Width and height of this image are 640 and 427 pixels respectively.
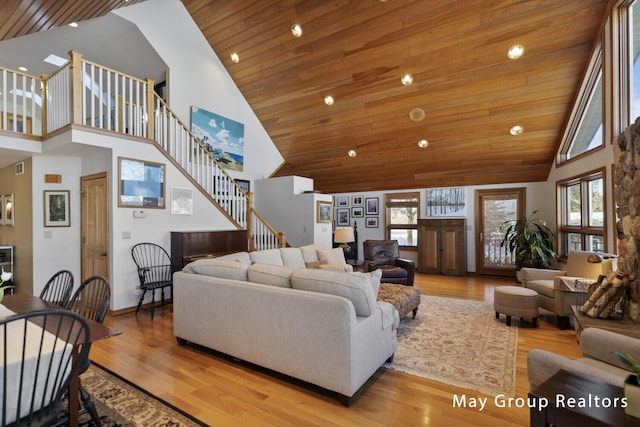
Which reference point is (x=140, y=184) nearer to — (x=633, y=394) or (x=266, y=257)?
(x=266, y=257)

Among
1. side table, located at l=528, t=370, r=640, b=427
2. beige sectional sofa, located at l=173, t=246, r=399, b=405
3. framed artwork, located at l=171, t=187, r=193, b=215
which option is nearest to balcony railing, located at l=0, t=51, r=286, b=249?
framed artwork, located at l=171, t=187, r=193, b=215

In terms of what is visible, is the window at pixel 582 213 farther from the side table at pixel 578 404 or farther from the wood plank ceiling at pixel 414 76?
the side table at pixel 578 404

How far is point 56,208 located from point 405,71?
608cm

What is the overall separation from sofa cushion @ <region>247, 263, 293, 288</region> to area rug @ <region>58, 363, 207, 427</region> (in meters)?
1.06

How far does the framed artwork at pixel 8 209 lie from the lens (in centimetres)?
544

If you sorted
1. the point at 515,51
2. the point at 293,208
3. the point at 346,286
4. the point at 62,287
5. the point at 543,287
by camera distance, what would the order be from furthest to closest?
the point at 293,208, the point at 515,51, the point at 543,287, the point at 62,287, the point at 346,286

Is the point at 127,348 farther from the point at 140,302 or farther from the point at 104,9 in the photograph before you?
the point at 104,9

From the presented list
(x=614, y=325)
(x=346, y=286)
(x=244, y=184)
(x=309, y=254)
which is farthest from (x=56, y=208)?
(x=614, y=325)

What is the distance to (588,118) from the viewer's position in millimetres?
4652

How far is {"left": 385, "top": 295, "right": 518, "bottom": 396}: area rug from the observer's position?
2512 millimetres

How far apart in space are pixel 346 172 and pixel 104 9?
545 cm

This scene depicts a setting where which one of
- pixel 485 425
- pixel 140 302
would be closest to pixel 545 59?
pixel 485 425

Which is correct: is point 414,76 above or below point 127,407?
above

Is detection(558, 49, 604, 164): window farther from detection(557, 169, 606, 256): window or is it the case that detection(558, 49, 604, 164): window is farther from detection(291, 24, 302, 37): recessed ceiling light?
detection(291, 24, 302, 37): recessed ceiling light
